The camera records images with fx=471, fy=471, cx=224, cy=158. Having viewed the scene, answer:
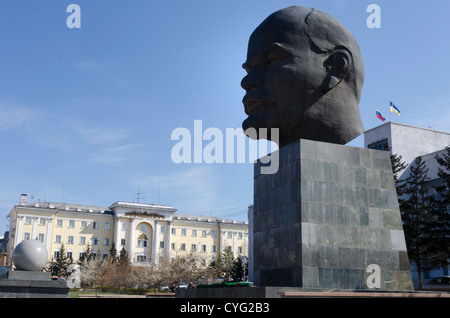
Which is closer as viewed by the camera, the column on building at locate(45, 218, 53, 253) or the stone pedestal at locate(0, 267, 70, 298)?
the stone pedestal at locate(0, 267, 70, 298)

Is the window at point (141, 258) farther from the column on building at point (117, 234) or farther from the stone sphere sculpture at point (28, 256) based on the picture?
the stone sphere sculpture at point (28, 256)

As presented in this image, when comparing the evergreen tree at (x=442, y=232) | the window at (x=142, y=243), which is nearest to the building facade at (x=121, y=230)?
the window at (x=142, y=243)

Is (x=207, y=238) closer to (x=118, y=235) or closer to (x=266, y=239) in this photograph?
(x=118, y=235)

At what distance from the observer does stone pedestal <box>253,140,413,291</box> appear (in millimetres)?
10281

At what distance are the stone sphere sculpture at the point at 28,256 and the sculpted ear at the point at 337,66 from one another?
27.6ft

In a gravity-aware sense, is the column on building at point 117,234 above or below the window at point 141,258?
above

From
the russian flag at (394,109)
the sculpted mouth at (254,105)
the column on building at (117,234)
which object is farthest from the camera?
the column on building at (117,234)

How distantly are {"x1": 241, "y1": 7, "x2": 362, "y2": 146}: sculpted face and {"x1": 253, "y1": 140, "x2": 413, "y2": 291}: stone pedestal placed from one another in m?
0.59

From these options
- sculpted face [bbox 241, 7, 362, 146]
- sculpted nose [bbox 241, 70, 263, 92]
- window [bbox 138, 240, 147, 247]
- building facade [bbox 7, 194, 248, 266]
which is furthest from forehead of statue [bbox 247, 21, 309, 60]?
window [bbox 138, 240, 147, 247]

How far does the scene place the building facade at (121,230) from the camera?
7238cm

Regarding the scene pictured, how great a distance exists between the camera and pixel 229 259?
2916 inches

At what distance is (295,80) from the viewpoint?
11.1 m

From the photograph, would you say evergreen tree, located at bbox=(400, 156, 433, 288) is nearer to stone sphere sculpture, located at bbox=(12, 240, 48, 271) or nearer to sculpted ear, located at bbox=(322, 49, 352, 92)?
sculpted ear, located at bbox=(322, 49, 352, 92)
